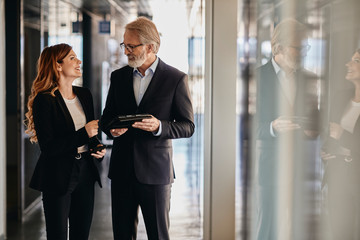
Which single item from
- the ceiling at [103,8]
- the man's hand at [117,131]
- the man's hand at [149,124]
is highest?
the ceiling at [103,8]

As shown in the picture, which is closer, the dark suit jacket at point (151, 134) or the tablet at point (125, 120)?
the tablet at point (125, 120)

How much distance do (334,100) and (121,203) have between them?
1516 millimetres

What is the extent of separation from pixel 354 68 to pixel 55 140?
189 centimetres

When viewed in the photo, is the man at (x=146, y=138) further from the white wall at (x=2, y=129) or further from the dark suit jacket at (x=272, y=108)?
the white wall at (x=2, y=129)

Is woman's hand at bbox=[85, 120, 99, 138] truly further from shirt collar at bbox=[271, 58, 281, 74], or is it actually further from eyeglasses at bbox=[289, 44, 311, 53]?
eyeglasses at bbox=[289, 44, 311, 53]

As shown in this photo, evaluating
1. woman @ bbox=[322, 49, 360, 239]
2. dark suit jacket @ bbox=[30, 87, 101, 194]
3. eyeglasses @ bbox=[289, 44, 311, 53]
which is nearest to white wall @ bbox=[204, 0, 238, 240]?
dark suit jacket @ bbox=[30, 87, 101, 194]

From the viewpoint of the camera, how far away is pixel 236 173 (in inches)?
148

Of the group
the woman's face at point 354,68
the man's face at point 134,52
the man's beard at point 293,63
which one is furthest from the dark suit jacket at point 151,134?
the woman's face at point 354,68

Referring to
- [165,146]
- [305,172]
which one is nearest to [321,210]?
→ [305,172]

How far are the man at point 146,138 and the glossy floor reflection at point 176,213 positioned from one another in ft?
0.85

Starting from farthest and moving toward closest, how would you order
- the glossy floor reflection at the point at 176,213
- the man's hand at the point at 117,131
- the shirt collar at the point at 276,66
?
the glossy floor reflection at the point at 176,213, the man's hand at the point at 117,131, the shirt collar at the point at 276,66

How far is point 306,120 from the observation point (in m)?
2.40

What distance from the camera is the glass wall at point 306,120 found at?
86.9 inches

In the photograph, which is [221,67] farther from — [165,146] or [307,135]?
[307,135]
